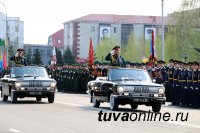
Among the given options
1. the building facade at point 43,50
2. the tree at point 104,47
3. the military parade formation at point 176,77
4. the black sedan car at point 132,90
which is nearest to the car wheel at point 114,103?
the black sedan car at point 132,90

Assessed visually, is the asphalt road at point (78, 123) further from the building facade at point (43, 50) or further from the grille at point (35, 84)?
the building facade at point (43, 50)

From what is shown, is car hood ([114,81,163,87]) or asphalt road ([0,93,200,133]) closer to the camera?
asphalt road ([0,93,200,133])

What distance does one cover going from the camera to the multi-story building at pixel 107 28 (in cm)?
18212

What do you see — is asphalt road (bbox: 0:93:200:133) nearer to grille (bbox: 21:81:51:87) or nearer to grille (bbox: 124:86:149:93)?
grille (bbox: 124:86:149:93)

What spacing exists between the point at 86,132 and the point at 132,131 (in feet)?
3.72

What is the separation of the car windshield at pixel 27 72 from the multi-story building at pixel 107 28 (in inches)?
5746

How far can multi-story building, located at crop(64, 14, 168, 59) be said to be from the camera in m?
182

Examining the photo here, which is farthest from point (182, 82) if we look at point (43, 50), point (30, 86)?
point (43, 50)

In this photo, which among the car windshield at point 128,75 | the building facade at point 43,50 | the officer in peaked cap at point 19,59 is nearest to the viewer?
the car windshield at point 128,75

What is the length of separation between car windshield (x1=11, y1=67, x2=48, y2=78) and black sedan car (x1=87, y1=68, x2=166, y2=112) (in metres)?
5.79

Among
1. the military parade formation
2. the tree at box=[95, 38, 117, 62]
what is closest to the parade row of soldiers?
the military parade formation

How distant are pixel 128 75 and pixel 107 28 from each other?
517ft

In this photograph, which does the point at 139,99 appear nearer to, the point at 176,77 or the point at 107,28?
the point at 176,77

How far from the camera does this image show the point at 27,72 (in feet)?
102
